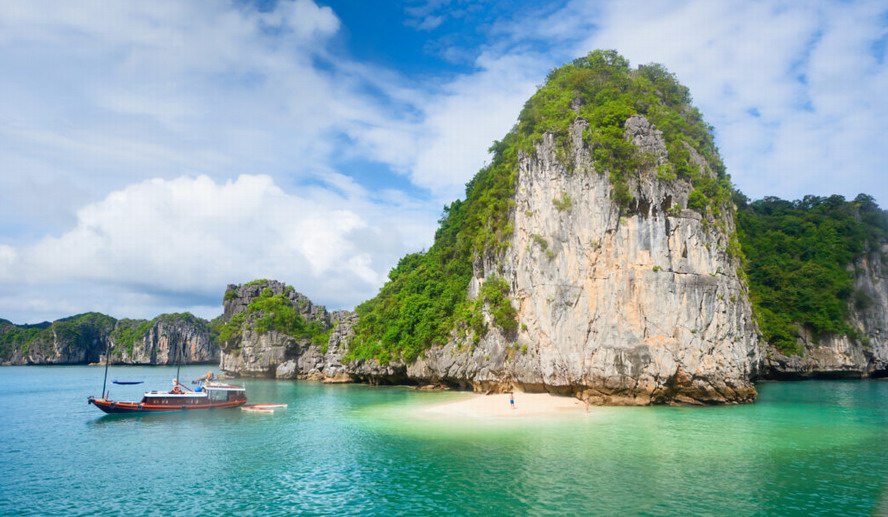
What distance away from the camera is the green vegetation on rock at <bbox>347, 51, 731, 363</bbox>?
3634cm

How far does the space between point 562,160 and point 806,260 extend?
136ft

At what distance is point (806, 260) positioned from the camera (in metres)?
59.9

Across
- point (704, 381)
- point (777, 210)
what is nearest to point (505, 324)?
point (704, 381)

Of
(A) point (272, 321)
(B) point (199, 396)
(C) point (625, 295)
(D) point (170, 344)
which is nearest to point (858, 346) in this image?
(C) point (625, 295)

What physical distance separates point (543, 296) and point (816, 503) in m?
22.7

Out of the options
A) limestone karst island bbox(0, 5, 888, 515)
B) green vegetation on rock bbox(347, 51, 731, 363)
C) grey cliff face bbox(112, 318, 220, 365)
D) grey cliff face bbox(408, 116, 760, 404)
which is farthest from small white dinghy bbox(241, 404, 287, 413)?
grey cliff face bbox(112, 318, 220, 365)

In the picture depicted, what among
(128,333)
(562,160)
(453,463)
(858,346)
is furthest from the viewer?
(128,333)

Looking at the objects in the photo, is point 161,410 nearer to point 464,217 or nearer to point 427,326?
point 427,326

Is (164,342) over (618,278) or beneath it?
beneath

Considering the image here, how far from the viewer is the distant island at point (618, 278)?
33281mm

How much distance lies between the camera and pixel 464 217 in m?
52.5

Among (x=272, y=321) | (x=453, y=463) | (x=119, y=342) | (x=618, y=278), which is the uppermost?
(x=618, y=278)

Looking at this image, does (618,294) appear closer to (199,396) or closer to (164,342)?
(199,396)

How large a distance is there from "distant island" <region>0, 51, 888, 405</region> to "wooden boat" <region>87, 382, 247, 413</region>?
17.2 m
